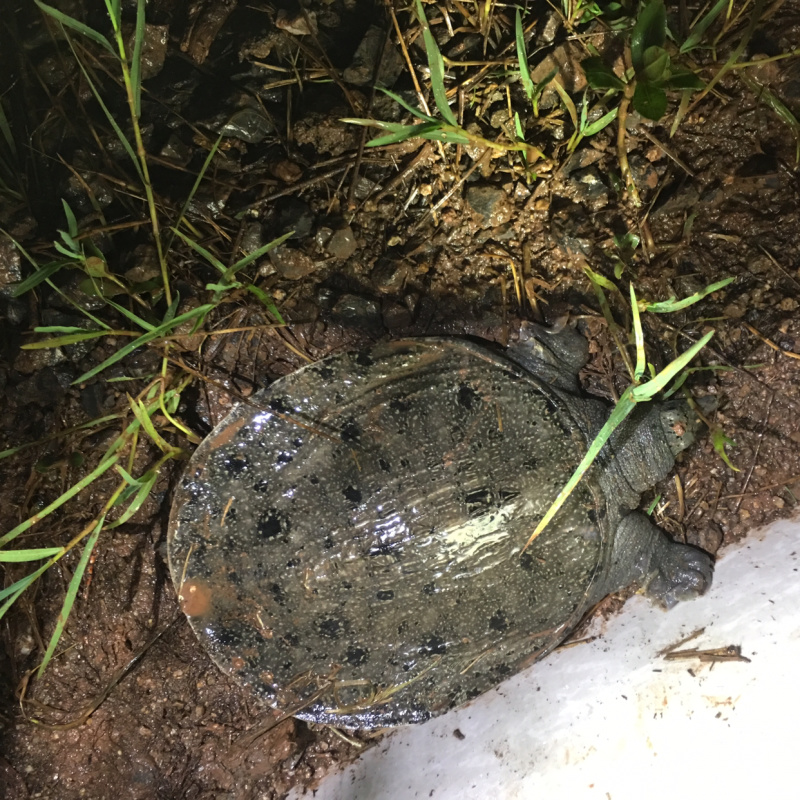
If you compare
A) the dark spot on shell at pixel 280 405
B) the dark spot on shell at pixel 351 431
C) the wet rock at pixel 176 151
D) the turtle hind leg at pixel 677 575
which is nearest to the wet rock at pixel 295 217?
the wet rock at pixel 176 151

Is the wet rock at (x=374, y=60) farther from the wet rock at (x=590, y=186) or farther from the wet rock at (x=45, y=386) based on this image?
the wet rock at (x=45, y=386)

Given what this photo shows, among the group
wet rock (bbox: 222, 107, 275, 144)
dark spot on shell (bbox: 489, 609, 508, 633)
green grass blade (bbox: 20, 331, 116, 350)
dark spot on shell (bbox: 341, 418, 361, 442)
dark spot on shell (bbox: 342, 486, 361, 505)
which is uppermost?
wet rock (bbox: 222, 107, 275, 144)

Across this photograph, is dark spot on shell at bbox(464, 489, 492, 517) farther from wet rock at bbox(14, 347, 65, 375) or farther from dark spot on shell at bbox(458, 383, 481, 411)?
wet rock at bbox(14, 347, 65, 375)

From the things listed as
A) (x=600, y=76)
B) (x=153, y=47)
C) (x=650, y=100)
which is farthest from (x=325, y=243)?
(x=650, y=100)

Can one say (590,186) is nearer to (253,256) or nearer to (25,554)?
(253,256)

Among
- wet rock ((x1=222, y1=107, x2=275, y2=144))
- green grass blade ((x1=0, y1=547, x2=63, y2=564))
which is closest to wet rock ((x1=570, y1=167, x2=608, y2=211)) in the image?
wet rock ((x1=222, y1=107, x2=275, y2=144))
